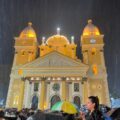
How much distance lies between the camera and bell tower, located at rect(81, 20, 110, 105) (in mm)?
37844

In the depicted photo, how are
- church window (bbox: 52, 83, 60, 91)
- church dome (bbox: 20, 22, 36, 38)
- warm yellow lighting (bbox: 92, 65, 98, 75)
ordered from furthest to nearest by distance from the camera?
church dome (bbox: 20, 22, 36, 38)
warm yellow lighting (bbox: 92, 65, 98, 75)
church window (bbox: 52, 83, 60, 91)

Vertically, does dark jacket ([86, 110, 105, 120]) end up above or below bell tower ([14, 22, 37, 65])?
below

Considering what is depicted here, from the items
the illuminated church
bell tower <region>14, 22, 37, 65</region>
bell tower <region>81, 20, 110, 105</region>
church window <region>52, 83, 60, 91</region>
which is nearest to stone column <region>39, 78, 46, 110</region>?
the illuminated church

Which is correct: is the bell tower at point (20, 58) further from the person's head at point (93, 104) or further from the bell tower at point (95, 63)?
the person's head at point (93, 104)

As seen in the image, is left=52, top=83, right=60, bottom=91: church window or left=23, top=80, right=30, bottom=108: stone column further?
left=52, top=83, right=60, bottom=91: church window

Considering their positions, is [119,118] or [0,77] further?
[0,77]

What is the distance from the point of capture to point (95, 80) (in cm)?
3906

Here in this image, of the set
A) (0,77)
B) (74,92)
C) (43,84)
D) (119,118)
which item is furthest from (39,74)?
(119,118)

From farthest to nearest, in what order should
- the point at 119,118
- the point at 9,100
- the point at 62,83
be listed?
1. the point at 9,100
2. the point at 62,83
3. the point at 119,118

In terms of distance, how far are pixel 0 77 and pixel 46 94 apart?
16.5 m

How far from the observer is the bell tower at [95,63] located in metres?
37.8

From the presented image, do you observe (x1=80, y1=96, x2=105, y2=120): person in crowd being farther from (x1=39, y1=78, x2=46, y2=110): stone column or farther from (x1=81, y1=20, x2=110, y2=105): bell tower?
(x1=81, y1=20, x2=110, y2=105): bell tower

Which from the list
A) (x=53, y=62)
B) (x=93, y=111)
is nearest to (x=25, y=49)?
(x=53, y=62)

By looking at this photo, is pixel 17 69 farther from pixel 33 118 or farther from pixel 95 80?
pixel 33 118
